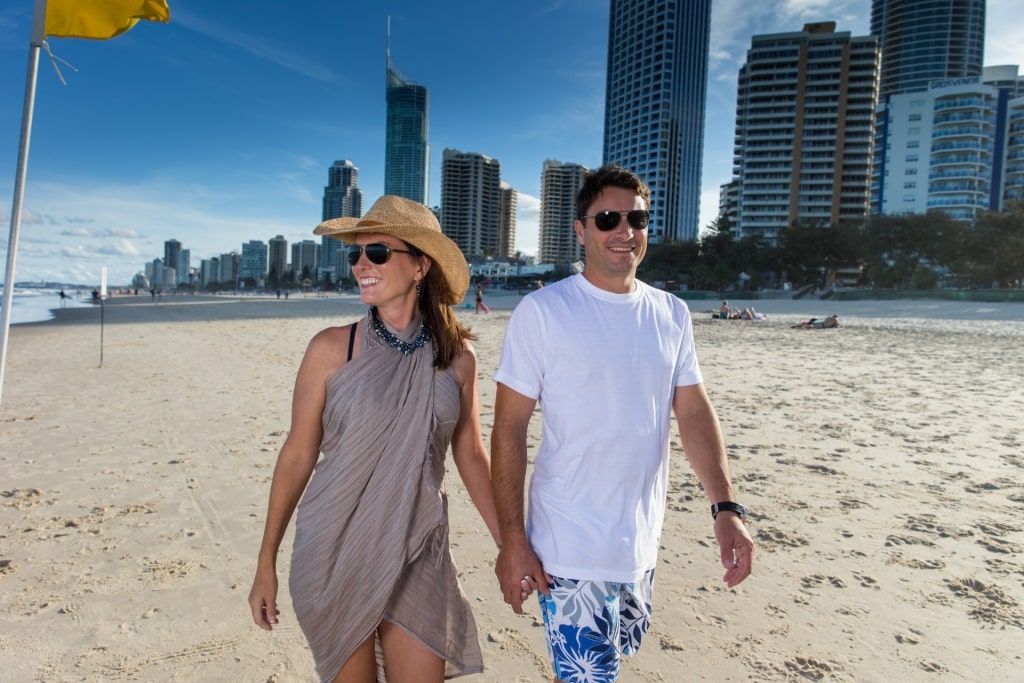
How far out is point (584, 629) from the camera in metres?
1.66

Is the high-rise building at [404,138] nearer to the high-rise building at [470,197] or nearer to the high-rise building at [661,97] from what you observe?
the high-rise building at [470,197]

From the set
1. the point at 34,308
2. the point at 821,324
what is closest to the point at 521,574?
the point at 821,324

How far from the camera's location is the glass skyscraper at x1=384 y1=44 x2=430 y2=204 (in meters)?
154

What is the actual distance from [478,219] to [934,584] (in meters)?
149

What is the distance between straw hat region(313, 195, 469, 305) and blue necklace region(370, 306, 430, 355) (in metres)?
0.22

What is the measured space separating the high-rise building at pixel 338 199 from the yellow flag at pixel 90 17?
520 ft

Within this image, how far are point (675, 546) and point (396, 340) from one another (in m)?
2.75

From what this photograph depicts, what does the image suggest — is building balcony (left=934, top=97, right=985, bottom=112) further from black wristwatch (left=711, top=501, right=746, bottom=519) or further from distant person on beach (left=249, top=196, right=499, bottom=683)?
distant person on beach (left=249, top=196, right=499, bottom=683)

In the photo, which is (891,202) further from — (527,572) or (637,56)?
(527,572)

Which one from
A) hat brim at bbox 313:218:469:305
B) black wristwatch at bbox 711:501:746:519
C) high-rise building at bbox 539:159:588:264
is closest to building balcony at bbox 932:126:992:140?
high-rise building at bbox 539:159:588:264

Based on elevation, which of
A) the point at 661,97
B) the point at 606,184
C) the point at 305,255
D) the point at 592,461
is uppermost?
the point at 661,97

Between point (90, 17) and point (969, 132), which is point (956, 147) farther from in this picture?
point (90, 17)

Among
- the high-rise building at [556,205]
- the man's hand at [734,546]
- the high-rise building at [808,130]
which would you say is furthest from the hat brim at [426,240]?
the high-rise building at [556,205]

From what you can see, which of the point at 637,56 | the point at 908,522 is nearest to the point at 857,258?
the point at 908,522
